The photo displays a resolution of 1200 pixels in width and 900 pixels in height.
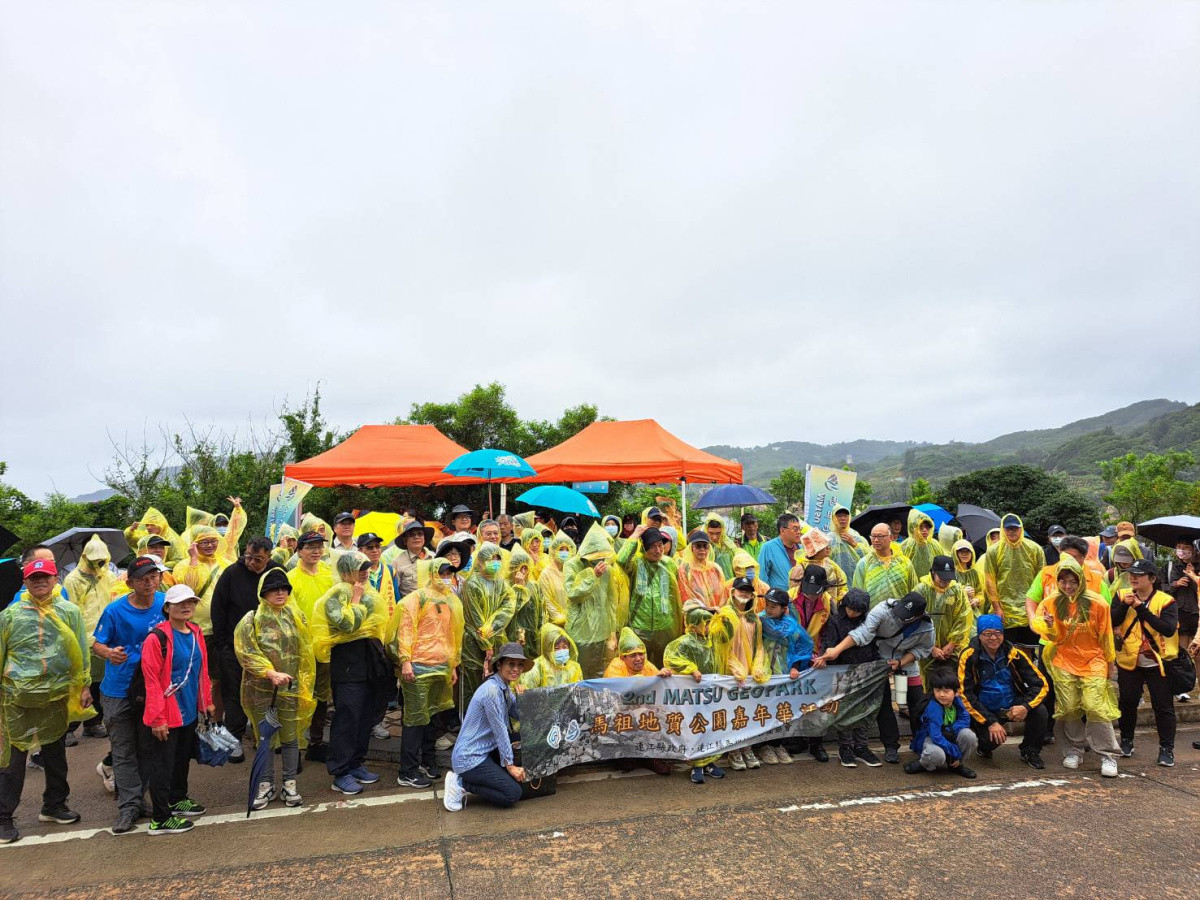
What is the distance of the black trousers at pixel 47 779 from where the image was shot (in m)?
4.32

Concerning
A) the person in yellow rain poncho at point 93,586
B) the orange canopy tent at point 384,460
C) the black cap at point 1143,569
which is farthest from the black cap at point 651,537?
the orange canopy tent at point 384,460

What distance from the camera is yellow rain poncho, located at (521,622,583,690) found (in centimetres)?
517

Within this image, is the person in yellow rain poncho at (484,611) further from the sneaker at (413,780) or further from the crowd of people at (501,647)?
the sneaker at (413,780)

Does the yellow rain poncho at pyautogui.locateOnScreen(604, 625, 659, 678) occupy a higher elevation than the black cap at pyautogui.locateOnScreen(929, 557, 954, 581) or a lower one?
A: lower

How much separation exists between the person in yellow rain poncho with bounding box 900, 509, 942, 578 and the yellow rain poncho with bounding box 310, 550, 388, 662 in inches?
189

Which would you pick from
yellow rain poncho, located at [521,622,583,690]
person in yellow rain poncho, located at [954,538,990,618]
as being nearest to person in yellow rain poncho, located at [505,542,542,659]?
yellow rain poncho, located at [521,622,583,690]

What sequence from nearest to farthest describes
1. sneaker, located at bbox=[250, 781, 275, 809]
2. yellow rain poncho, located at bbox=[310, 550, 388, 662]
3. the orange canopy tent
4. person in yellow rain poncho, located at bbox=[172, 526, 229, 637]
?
1. sneaker, located at bbox=[250, 781, 275, 809]
2. yellow rain poncho, located at bbox=[310, 550, 388, 662]
3. person in yellow rain poncho, located at bbox=[172, 526, 229, 637]
4. the orange canopy tent

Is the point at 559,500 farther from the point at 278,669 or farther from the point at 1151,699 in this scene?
the point at 1151,699

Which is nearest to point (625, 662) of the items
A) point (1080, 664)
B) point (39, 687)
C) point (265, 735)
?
point (265, 735)

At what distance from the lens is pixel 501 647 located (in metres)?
5.17

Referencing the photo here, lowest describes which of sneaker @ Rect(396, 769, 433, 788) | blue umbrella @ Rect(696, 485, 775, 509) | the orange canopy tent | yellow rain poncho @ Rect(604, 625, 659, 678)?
sneaker @ Rect(396, 769, 433, 788)

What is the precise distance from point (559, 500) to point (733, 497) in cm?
286

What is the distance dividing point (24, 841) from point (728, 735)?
14.9 ft

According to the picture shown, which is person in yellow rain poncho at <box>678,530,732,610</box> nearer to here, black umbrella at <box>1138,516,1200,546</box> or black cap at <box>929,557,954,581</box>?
black cap at <box>929,557,954,581</box>
